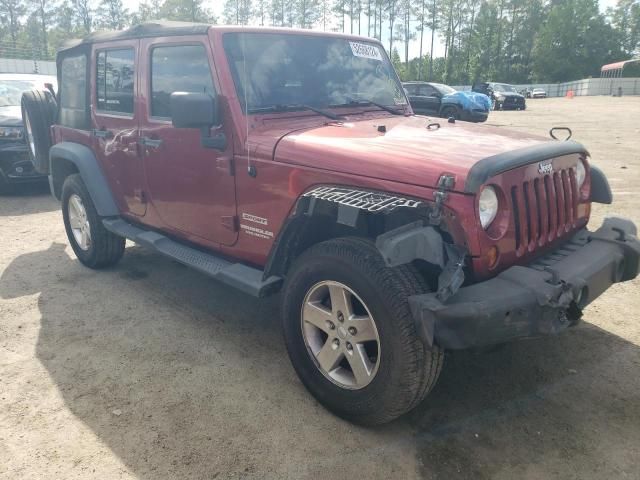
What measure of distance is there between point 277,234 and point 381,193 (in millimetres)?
774

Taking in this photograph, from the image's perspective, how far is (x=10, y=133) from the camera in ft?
26.7

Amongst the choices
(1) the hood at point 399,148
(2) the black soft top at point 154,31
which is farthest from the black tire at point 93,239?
(1) the hood at point 399,148

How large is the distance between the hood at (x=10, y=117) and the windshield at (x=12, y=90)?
0.82ft

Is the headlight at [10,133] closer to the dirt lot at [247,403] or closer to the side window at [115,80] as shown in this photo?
the side window at [115,80]

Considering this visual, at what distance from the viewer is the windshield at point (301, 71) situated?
343cm

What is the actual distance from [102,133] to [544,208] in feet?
11.7

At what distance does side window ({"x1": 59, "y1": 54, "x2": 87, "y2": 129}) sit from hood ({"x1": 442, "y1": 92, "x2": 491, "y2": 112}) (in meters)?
15.0

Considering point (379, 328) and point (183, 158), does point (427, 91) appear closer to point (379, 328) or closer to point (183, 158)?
point (183, 158)

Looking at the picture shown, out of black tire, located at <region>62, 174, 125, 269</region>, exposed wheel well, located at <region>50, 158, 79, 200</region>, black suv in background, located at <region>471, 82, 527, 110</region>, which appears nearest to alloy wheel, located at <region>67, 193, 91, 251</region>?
black tire, located at <region>62, 174, 125, 269</region>

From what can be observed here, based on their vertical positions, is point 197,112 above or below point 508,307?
above

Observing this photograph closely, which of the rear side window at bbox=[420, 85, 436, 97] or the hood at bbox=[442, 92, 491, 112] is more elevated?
the rear side window at bbox=[420, 85, 436, 97]

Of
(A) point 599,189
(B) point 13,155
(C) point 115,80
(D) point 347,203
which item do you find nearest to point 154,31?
(C) point 115,80

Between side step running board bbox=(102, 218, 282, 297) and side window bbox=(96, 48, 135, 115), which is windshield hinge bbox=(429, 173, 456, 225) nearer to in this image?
side step running board bbox=(102, 218, 282, 297)

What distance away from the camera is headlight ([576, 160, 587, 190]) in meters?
3.30
